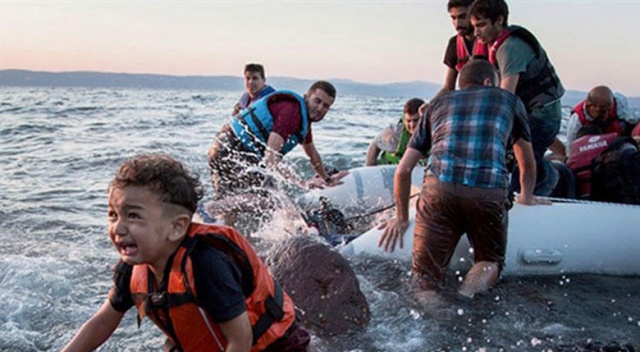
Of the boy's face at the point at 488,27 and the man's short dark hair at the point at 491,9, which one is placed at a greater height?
the man's short dark hair at the point at 491,9

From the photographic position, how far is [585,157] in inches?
270

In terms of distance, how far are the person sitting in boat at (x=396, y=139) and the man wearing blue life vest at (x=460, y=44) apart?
26.5 inches

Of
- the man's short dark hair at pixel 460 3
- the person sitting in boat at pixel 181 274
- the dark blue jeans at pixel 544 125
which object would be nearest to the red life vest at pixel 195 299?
the person sitting in boat at pixel 181 274

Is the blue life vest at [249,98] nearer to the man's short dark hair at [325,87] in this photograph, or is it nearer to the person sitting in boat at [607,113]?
the man's short dark hair at [325,87]

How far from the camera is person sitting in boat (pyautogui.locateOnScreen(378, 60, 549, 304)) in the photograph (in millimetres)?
4941

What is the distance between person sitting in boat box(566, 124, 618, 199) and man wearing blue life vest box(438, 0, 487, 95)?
1472 mm

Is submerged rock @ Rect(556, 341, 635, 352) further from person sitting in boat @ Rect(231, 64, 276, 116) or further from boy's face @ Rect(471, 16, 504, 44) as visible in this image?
person sitting in boat @ Rect(231, 64, 276, 116)

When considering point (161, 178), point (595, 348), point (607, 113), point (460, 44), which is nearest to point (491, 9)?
point (460, 44)

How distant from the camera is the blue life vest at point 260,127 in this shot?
6582 mm

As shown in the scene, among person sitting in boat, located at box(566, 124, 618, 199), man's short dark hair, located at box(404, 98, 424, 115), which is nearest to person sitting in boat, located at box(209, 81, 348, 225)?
man's short dark hair, located at box(404, 98, 424, 115)

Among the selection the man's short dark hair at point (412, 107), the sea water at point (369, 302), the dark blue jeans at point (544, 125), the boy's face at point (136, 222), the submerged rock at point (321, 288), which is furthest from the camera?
the man's short dark hair at point (412, 107)

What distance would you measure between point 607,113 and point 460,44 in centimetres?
250

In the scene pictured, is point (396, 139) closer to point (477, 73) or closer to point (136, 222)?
point (477, 73)

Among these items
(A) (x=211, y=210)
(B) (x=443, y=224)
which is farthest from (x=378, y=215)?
(B) (x=443, y=224)
